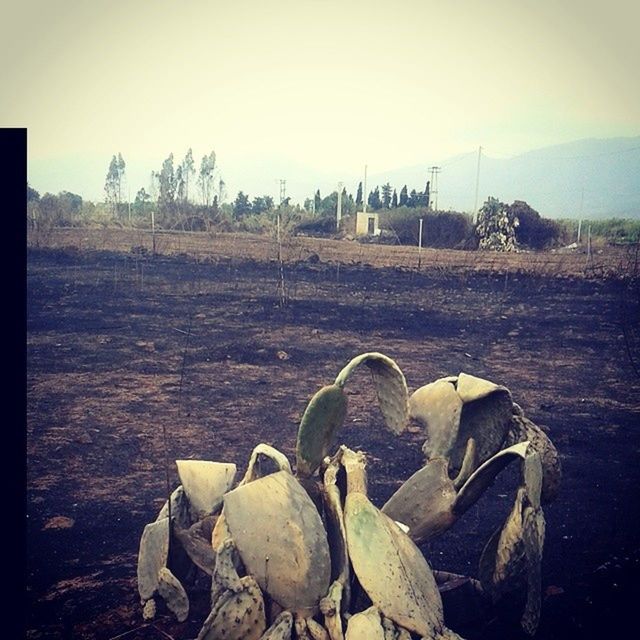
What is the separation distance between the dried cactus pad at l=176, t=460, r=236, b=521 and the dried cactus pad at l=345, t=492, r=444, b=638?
0.50 metres

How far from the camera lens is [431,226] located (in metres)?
5.26

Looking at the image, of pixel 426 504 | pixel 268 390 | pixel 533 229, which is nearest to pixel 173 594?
pixel 426 504

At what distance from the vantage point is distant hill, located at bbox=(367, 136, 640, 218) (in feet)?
14.4

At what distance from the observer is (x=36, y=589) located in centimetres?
256

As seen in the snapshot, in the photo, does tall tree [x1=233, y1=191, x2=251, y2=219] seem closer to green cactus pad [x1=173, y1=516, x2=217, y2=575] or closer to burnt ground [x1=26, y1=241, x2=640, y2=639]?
burnt ground [x1=26, y1=241, x2=640, y2=639]

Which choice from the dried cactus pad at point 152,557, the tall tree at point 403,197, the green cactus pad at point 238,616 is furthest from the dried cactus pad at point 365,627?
the tall tree at point 403,197

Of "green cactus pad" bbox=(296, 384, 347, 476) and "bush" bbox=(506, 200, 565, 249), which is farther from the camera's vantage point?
"bush" bbox=(506, 200, 565, 249)

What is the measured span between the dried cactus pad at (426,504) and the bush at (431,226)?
2863 millimetres

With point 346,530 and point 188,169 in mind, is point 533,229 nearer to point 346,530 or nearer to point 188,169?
point 188,169

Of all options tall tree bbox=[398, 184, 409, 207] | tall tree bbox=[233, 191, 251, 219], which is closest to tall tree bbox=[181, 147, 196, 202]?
tall tree bbox=[233, 191, 251, 219]

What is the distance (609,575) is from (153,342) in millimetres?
2958

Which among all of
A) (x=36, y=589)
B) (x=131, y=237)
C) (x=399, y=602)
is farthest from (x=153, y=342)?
(x=399, y=602)

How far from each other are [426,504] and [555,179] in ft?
10.1

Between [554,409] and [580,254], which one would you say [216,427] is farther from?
[580,254]
